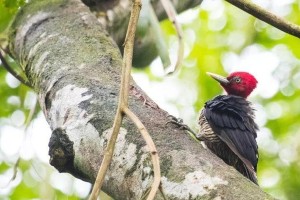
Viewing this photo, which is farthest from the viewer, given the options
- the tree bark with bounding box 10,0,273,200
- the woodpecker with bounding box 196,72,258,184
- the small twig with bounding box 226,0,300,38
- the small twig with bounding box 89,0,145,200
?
the woodpecker with bounding box 196,72,258,184

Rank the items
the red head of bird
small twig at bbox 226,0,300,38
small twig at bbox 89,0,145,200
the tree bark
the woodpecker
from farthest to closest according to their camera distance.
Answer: the red head of bird → the woodpecker → small twig at bbox 226,0,300,38 → the tree bark → small twig at bbox 89,0,145,200

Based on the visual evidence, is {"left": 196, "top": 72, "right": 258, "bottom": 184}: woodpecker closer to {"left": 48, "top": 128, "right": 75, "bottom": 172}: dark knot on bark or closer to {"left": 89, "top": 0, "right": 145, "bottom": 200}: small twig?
{"left": 48, "top": 128, "right": 75, "bottom": 172}: dark knot on bark

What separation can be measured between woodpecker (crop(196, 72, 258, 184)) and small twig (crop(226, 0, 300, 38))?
0.95m

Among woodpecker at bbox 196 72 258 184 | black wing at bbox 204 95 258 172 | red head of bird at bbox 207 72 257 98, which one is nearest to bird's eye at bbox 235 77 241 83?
red head of bird at bbox 207 72 257 98

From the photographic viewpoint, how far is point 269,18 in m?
2.07

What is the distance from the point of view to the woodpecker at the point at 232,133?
2.99m

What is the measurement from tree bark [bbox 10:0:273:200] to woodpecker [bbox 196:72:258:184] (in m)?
0.67

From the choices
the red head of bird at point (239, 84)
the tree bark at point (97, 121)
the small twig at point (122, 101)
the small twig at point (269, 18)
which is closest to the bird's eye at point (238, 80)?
the red head of bird at point (239, 84)

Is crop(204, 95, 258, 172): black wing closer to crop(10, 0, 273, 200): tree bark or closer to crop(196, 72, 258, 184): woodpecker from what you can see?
crop(196, 72, 258, 184): woodpecker

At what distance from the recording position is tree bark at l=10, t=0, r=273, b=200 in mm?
1730

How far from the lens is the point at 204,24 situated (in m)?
7.64

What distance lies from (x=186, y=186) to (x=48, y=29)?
1.43 metres

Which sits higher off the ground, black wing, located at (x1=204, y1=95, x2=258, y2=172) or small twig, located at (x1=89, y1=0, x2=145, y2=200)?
small twig, located at (x1=89, y1=0, x2=145, y2=200)

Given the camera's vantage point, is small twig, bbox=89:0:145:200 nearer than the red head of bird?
Yes
